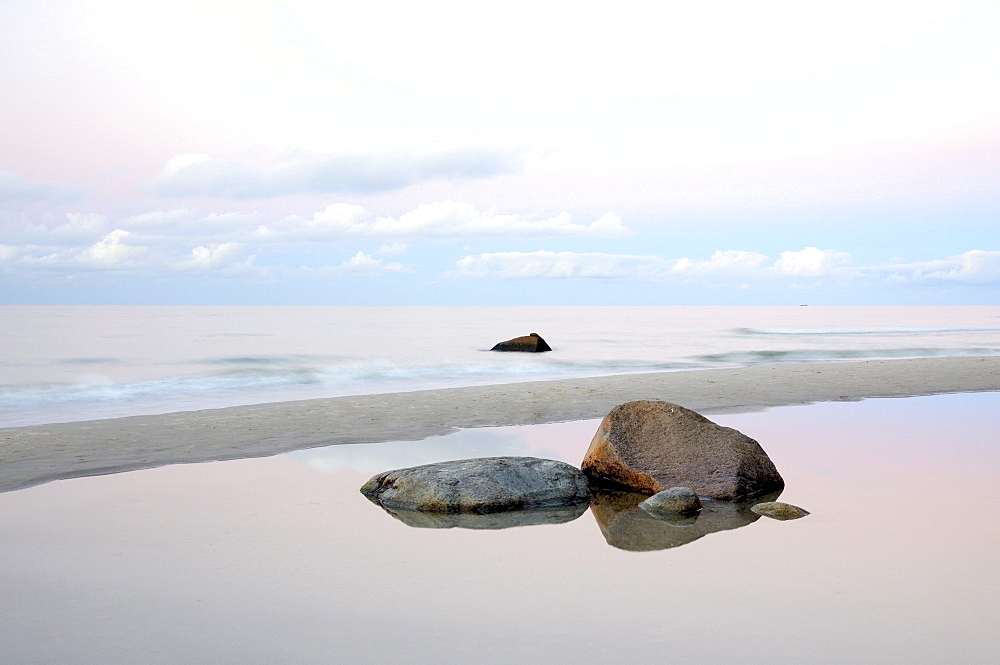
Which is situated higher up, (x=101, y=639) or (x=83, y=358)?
(x=83, y=358)

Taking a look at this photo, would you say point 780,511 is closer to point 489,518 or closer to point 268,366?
point 489,518

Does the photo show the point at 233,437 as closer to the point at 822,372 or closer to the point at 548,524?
the point at 548,524

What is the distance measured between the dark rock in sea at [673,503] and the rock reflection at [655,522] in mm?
75

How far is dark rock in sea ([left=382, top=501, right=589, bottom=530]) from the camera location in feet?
20.2

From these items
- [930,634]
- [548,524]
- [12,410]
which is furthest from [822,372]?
[12,410]

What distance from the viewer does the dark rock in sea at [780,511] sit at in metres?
6.34

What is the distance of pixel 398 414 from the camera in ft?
42.8

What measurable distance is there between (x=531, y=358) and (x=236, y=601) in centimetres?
2756

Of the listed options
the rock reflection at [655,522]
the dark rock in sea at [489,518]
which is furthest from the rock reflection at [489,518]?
the rock reflection at [655,522]

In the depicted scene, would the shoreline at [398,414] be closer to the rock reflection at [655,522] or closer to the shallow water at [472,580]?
the shallow water at [472,580]

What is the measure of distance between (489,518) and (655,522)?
1338 mm

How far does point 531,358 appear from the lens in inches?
1251

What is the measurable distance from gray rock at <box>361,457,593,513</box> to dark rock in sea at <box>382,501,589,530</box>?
0.10 metres

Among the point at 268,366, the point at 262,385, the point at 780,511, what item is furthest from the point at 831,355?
the point at 780,511
